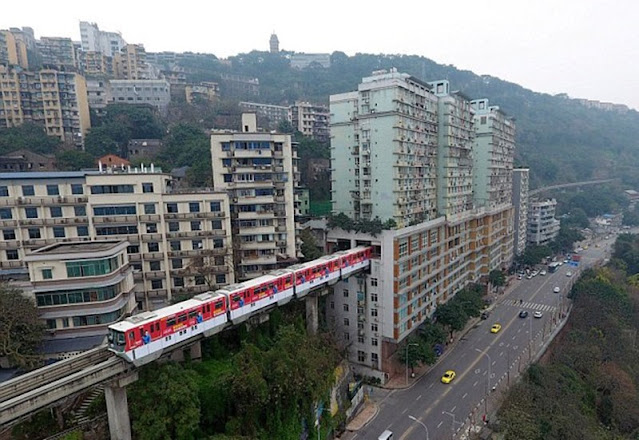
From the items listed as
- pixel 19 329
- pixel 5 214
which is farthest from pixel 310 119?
pixel 19 329

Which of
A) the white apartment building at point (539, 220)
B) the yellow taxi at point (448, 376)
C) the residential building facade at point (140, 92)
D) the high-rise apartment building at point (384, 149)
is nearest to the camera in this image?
the yellow taxi at point (448, 376)

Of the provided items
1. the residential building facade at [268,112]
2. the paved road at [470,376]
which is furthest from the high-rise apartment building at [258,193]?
the residential building facade at [268,112]

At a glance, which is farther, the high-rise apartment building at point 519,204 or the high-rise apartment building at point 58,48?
the high-rise apartment building at point 58,48

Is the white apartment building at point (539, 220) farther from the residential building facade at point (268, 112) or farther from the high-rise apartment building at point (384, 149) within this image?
the residential building facade at point (268, 112)

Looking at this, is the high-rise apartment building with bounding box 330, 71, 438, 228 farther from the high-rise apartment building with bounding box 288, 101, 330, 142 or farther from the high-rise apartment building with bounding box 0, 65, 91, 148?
the high-rise apartment building with bounding box 0, 65, 91, 148

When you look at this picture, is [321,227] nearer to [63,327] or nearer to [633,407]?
[63,327]

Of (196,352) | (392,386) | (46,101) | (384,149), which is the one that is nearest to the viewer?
(196,352)

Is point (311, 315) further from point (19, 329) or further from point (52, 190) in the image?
point (52, 190)
